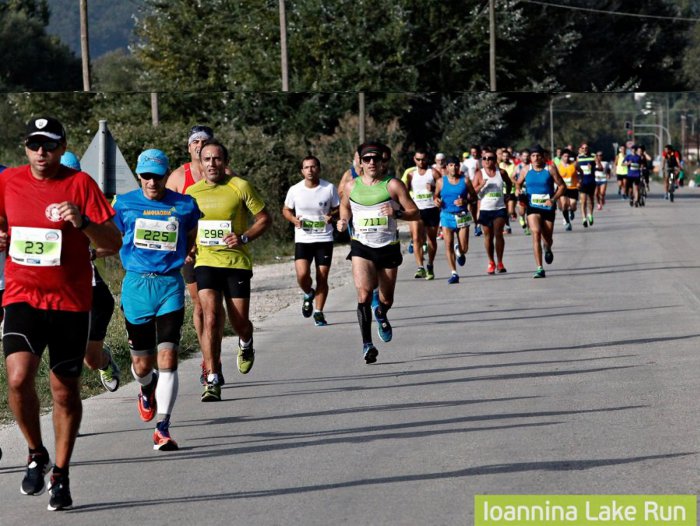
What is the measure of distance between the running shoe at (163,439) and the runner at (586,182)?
25.7 metres

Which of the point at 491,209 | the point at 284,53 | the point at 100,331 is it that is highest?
the point at 284,53

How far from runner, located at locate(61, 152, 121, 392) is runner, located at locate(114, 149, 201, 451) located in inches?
44.1

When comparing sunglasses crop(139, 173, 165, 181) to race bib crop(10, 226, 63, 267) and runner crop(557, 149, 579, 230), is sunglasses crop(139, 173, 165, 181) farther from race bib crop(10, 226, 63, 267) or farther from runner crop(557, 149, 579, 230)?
runner crop(557, 149, 579, 230)

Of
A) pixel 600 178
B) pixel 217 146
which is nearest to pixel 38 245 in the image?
pixel 217 146

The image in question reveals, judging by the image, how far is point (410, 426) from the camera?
30.3ft

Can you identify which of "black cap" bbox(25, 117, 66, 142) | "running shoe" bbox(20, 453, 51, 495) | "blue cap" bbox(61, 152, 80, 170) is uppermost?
"black cap" bbox(25, 117, 66, 142)

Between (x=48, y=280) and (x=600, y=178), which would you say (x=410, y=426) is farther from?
(x=600, y=178)

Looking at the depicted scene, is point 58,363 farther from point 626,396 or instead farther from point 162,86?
point 162,86

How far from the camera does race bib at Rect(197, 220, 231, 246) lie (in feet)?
35.0

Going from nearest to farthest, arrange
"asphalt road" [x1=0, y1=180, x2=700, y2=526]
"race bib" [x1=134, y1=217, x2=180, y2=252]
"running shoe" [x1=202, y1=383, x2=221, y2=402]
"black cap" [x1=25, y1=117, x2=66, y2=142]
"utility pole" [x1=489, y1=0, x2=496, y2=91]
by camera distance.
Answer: "black cap" [x1=25, y1=117, x2=66, y2=142], "asphalt road" [x1=0, y1=180, x2=700, y2=526], "race bib" [x1=134, y1=217, x2=180, y2=252], "running shoe" [x1=202, y1=383, x2=221, y2=402], "utility pole" [x1=489, y1=0, x2=496, y2=91]

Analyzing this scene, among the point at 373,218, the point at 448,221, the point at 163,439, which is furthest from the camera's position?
the point at 448,221

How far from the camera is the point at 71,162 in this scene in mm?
11156

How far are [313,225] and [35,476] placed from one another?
871cm

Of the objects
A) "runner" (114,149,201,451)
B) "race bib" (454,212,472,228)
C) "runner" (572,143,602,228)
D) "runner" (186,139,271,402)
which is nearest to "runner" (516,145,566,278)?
"race bib" (454,212,472,228)
